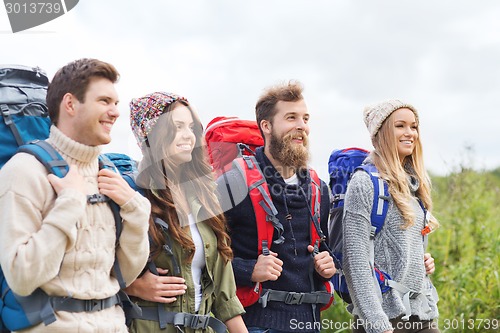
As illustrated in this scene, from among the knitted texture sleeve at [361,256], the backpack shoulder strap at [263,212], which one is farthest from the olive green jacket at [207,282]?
the knitted texture sleeve at [361,256]

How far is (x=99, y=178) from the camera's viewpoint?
3164mm

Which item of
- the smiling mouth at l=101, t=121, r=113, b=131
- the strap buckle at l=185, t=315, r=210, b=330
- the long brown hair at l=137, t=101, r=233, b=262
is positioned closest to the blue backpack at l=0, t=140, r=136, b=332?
the smiling mouth at l=101, t=121, r=113, b=131

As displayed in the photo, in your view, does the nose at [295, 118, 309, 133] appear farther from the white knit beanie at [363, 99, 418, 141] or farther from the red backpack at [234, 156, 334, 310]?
the white knit beanie at [363, 99, 418, 141]

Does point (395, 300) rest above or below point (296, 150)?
below

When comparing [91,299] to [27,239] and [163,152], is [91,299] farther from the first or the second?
[163,152]

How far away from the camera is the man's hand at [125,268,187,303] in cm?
352

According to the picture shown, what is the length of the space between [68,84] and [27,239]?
762 mm

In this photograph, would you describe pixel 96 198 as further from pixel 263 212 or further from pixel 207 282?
pixel 263 212

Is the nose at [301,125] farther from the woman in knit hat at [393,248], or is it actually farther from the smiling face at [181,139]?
the smiling face at [181,139]

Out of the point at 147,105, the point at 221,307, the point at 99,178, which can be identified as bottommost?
the point at 221,307

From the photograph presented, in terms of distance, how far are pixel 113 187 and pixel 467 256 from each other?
6.72 metres

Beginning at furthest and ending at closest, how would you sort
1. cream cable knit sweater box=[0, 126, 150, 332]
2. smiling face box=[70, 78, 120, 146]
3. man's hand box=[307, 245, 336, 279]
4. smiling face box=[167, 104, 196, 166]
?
man's hand box=[307, 245, 336, 279] → smiling face box=[167, 104, 196, 166] → smiling face box=[70, 78, 120, 146] → cream cable knit sweater box=[0, 126, 150, 332]

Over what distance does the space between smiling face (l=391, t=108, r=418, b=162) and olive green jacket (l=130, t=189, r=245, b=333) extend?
171cm

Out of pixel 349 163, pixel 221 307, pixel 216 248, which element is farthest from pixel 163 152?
pixel 349 163
